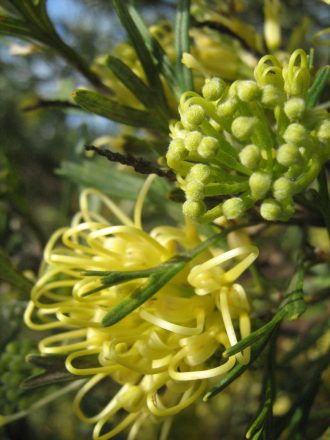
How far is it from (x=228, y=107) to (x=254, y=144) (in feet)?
0.15

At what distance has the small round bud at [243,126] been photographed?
0.54 m

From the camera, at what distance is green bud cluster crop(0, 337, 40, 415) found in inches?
35.0

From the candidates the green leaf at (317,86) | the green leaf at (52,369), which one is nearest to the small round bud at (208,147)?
the green leaf at (317,86)

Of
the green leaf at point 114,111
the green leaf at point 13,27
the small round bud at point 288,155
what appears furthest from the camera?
the green leaf at point 13,27

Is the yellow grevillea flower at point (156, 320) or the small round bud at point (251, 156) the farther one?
the yellow grevillea flower at point (156, 320)

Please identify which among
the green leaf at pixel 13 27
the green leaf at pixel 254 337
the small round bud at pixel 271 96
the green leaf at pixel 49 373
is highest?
the green leaf at pixel 13 27

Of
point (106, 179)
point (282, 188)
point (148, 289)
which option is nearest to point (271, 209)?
point (282, 188)

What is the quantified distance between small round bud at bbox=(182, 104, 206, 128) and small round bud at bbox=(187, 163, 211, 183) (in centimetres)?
4

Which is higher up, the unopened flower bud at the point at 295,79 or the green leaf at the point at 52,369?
the unopened flower bud at the point at 295,79

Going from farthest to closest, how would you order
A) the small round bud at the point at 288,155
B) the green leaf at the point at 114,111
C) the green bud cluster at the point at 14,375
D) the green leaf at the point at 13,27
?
the green bud cluster at the point at 14,375, the green leaf at the point at 13,27, the green leaf at the point at 114,111, the small round bud at the point at 288,155

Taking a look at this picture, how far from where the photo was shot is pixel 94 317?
73cm

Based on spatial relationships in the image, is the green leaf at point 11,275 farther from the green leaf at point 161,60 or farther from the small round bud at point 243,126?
the small round bud at point 243,126

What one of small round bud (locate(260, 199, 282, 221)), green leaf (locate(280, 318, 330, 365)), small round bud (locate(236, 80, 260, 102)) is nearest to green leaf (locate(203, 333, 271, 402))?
small round bud (locate(260, 199, 282, 221))

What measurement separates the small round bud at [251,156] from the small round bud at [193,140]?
41 mm
